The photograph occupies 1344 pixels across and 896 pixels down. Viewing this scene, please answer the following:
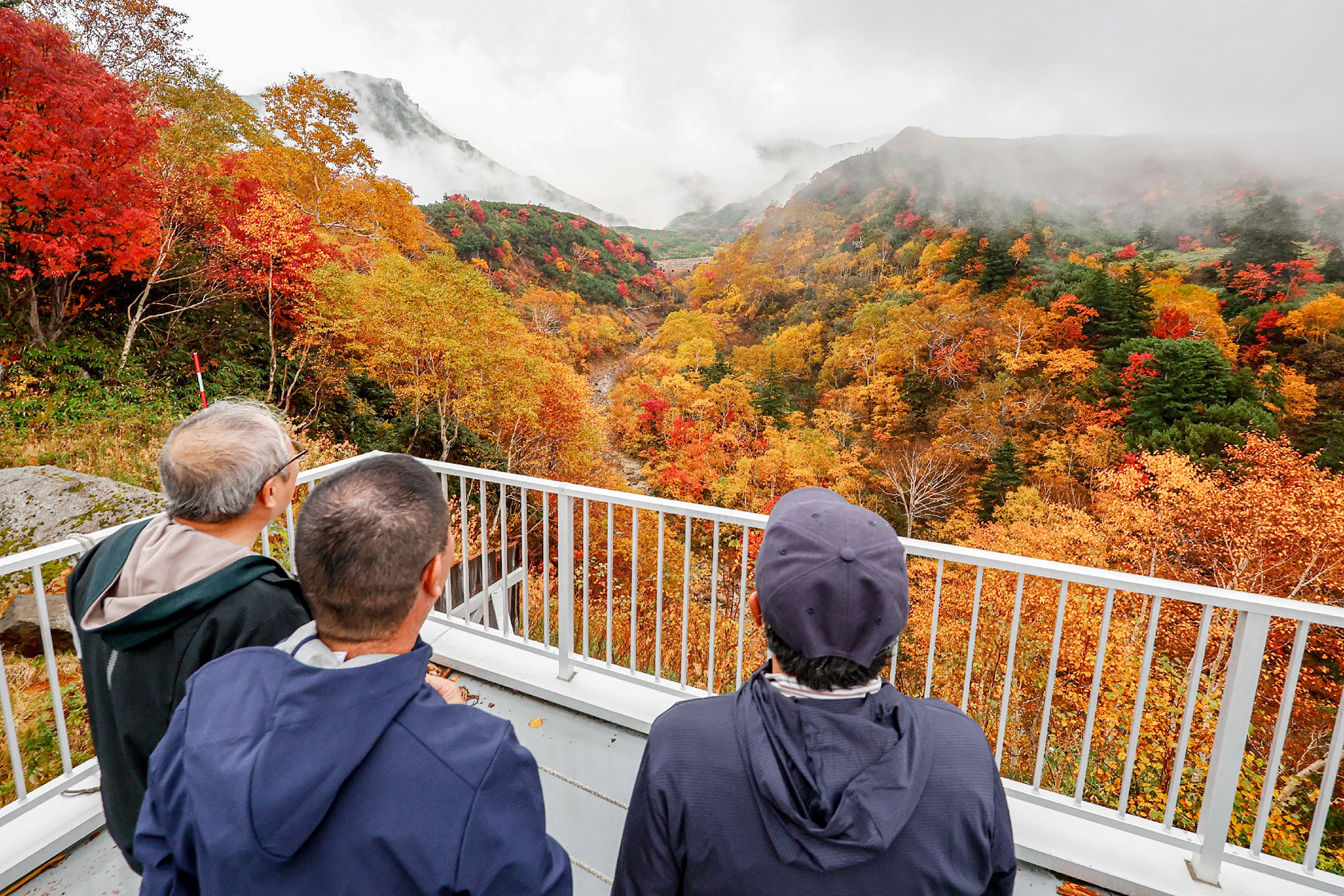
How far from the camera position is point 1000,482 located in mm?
15336

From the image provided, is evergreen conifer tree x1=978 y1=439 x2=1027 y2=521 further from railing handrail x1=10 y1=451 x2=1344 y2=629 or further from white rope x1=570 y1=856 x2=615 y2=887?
white rope x1=570 y1=856 x2=615 y2=887

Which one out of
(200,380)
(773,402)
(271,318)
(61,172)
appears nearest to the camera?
(200,380)

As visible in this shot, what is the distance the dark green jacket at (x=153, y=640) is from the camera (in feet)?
2.97

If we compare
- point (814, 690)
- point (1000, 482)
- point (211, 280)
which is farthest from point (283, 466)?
point (1000, 482)

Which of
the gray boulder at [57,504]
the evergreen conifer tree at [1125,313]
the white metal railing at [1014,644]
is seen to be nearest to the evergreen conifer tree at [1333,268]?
the evergreen conifer tree at [1125,313]

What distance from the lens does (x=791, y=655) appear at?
73cm

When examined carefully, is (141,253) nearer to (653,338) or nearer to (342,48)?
(653,338)

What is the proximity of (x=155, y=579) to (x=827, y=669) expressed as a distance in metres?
1.09

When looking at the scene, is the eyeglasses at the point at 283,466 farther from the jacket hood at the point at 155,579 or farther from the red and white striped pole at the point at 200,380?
the red and white striped pole at the point at 200,380

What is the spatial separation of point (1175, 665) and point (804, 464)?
10251mm

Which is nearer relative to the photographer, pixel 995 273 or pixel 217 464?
pixel 217 464

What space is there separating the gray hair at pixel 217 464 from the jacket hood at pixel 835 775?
1.00 metres

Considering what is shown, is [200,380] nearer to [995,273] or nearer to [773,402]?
[773,402]

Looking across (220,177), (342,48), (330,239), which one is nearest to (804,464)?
(330,239)
